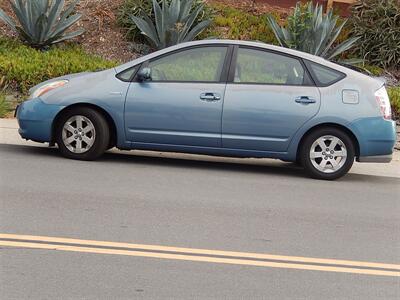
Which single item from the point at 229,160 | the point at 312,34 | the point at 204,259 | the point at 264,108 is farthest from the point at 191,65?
the point at 312,34

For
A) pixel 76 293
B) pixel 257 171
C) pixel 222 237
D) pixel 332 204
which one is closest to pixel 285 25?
pixel 257 171

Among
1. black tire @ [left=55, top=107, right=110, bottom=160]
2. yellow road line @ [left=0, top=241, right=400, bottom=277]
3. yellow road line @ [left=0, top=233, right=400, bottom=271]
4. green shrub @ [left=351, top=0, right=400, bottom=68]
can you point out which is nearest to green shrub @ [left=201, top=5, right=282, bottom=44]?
green shrub @ [left=351, top=0, right=400, bottom=68]

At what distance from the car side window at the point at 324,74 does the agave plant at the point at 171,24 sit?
15.4 feet

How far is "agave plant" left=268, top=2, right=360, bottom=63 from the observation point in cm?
1358

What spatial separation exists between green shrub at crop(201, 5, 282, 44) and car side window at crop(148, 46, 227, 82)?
5.26m

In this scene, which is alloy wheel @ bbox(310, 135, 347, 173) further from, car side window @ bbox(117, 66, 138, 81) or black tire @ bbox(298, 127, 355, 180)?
car side window @ bbox(117, 66, 138, 81)

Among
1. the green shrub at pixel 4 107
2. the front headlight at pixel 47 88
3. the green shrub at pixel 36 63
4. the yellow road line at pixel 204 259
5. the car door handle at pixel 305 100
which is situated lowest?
the yellow road line at pixel 204 259

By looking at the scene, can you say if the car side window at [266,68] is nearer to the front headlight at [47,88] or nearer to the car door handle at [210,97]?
the car door handle at [210,97]

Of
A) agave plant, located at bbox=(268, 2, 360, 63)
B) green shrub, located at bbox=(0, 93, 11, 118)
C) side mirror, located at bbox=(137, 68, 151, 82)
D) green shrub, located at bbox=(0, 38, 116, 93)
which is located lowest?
green shrub, located at bbox=(0, 93, 11, 118)

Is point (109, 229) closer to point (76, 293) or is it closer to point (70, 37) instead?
point (76, 293)

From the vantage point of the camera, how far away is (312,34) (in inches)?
535

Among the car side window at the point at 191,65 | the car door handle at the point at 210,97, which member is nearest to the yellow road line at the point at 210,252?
the car door handle at the point at 210,97

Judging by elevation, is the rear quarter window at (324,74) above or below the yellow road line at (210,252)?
above

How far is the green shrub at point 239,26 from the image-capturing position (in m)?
14.6
